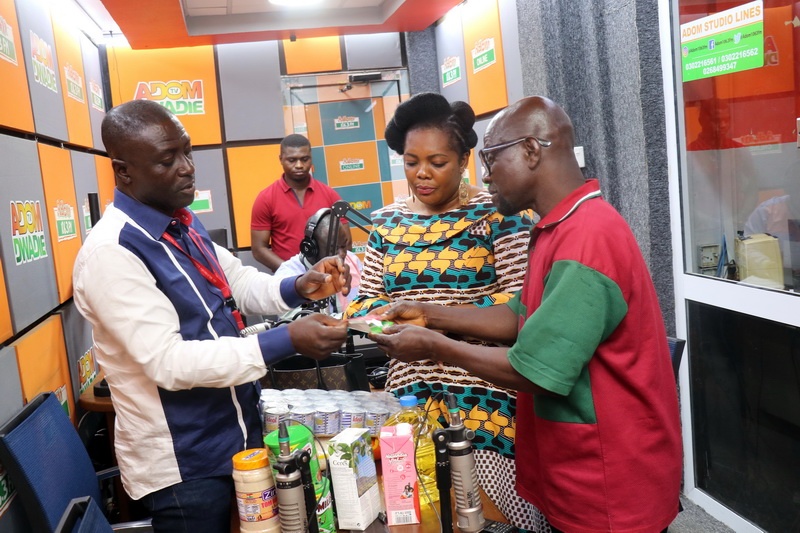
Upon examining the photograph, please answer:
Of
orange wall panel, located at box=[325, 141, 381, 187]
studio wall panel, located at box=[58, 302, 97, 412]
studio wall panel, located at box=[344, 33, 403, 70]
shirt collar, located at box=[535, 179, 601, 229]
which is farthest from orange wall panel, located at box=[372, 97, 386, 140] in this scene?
shirt collar, located at box=[535, 179, 601, 229]

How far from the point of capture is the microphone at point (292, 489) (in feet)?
4.03

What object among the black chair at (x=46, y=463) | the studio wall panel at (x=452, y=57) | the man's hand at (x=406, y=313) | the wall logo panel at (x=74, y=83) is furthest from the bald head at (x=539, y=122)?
the studio wall panel at (x=452, y=57)

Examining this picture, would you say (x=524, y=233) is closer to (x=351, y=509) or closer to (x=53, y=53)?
(x=351, y=509)

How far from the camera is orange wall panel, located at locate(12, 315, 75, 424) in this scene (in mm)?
2283

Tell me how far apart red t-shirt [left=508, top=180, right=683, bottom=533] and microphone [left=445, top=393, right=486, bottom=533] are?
0.16m

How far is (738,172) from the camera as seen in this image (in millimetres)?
2824

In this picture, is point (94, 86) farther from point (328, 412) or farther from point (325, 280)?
point (328, 412)

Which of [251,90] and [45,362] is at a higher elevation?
[251,90]

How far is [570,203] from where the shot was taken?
1.36 meters

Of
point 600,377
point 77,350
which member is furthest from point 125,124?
point 77,350

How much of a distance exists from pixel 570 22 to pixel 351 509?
10.2 feet

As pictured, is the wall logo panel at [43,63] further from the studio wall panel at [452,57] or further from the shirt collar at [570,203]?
the studio wall panel at [452,57]

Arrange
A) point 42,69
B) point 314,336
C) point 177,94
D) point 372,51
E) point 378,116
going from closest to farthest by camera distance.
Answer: point 314,336, point 42,69, point 177,94, point 372,51, point 378,116

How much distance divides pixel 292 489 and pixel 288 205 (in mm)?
3725
